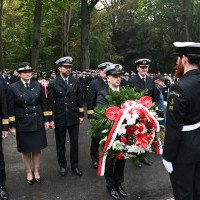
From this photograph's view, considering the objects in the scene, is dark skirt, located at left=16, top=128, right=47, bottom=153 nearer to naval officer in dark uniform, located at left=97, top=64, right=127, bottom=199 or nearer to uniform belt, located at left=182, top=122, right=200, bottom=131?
naval officer in dark uniform, located at left=97, top=64, right=127, bottom=199

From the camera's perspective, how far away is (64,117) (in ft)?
17.5

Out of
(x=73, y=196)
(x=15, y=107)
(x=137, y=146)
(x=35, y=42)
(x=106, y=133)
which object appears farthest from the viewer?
(x=35, y=42)

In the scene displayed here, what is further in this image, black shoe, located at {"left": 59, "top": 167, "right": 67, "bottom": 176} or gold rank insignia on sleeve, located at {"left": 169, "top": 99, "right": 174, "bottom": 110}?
black shoe, located at {"left": 59, "top": 167, "right": 67, "bottom": 176}

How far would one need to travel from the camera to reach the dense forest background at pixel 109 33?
26.5 metres

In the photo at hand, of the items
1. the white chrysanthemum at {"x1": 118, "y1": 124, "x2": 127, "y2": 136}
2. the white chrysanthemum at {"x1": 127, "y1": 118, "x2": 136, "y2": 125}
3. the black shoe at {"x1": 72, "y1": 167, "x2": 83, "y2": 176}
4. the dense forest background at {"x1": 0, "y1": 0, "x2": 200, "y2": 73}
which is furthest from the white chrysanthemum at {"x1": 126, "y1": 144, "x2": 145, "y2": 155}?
the dense forest background at {"x1": 0, "y1": 0, "x2": 200, "y2": 73}

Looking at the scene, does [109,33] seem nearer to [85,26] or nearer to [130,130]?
[85,26]

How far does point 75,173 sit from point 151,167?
1.62 metres

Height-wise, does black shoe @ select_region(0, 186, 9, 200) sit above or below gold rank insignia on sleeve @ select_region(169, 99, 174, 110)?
below

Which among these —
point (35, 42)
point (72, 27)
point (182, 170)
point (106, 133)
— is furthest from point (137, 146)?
point (72, 27)

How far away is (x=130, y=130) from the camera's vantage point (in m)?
3.71

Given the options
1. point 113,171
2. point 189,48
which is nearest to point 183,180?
point 189,48

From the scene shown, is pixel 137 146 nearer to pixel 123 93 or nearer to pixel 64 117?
pixel 123 93

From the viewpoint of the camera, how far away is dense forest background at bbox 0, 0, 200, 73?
26453 mm

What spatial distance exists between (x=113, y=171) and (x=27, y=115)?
1.83 meters
